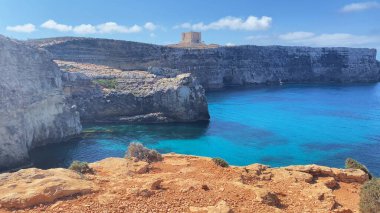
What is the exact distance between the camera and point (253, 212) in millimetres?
12930

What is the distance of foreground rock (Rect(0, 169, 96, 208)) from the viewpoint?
1215 centimetres

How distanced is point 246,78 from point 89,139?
85.1 metres

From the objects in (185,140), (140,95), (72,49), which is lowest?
(185,140)

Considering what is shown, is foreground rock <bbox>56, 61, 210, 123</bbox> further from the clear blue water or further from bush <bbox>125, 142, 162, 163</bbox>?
bush <bbox>125, 142, 162, 163</bbox>

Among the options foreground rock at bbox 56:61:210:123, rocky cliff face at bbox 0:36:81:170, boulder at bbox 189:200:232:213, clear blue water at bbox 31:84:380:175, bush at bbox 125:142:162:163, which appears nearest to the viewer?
boulder at bbox 189:200:232:213

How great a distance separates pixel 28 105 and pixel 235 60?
295 ft

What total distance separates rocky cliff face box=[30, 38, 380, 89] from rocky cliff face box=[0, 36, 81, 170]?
35.4 metres

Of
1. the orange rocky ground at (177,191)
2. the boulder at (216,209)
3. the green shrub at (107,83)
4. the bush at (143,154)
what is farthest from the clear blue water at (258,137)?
the boulder at (216,209)

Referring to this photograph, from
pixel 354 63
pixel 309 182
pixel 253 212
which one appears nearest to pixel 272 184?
pixel 309 182

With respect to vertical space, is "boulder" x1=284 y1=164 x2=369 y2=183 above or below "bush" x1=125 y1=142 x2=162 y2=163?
below

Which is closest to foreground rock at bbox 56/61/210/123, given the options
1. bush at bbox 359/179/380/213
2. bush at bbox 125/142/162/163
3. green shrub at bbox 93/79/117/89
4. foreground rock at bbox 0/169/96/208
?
green shrub at bbox 93/79/117/89

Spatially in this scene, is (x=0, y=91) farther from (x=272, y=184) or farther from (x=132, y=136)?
(x=272, y=184)

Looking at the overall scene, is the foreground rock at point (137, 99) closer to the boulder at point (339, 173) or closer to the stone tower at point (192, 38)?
the boulder at point (339, 173)

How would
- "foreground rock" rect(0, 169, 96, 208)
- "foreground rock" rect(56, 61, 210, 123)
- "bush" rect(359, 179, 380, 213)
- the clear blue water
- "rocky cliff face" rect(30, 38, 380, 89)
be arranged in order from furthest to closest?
"rocky cliff face" rect(30, 38, 380, 89) < "foreground rock" rect(56, 61, 210, 123) < the clear blue water < "bush" rect(359, 179, 380, 213) < "foreground rock" rect(0, 169, 96, 208)
